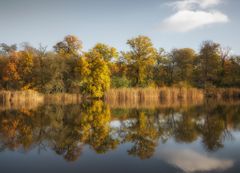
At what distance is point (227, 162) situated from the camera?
→ 6.07m

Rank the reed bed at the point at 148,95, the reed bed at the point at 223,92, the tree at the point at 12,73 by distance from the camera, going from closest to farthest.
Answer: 1. the reed bed at the point at 148,95
2. the tree at the point at 12,73
3. the reed bed at the point at 223,92

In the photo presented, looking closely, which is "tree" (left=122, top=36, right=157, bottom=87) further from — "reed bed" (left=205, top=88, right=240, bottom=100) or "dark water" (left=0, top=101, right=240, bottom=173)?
"dark water" (left=0, top=101, right=240, bottom=173)

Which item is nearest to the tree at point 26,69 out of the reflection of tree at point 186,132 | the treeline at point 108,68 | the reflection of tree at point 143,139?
the treeline at point 108,68

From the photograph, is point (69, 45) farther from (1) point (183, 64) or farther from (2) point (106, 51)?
(1) point (183, 64)

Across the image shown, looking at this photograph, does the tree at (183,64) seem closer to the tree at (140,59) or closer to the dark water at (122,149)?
the tree at (140,59)

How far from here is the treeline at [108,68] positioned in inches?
1435

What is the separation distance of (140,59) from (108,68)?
16.1ft

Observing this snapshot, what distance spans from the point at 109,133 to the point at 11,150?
3523mm

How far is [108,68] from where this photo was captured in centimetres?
3884

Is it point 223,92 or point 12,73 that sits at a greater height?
point 12,73

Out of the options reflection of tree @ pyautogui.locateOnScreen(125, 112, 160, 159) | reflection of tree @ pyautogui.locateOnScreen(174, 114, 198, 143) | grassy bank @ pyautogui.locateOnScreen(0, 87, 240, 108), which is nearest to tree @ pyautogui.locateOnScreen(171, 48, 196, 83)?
grassy bank @ pyautogui.locateOnScreen(0, 87, 240, 108)

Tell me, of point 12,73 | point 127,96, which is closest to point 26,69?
point 12,73

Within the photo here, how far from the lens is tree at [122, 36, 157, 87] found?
3969cm

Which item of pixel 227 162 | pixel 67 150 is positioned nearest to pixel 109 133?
pixel 67 150
